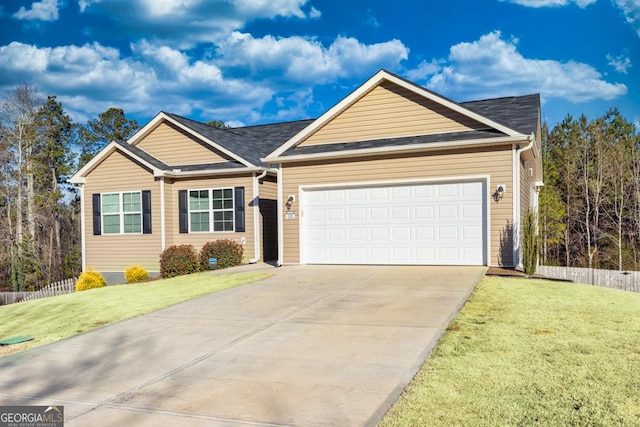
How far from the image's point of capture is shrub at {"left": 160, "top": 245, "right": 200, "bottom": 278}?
49.7 ft

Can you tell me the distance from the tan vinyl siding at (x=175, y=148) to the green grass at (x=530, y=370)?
12273 millimetres

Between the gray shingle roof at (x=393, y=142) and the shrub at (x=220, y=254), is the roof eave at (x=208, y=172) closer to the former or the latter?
the gray shingle roof at (x=393, y=142)

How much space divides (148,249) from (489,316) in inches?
515

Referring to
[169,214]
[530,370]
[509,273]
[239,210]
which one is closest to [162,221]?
[169,214]

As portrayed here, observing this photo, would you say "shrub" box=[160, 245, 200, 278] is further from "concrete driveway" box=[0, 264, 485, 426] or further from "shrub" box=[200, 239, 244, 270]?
"concrete driveway" box=[0, 264, 485, 426]

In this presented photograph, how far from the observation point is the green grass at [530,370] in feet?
12.6

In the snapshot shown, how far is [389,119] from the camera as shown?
14.0 metres

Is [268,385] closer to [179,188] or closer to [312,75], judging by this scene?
[179,188]

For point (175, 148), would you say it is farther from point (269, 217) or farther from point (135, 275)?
point (135, 275)

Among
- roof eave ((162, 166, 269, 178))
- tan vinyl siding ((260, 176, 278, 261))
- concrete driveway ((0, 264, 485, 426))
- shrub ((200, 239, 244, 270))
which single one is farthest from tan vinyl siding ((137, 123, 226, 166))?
concrete driveway ((0, 264, 485, 426))

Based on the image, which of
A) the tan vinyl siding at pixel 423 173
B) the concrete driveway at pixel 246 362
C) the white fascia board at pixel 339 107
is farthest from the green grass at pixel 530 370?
the white fascia board at pixel 339 107

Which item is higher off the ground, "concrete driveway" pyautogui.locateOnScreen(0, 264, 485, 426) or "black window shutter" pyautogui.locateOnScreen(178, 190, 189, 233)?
"black window shutter" pyautogui.locateOnScreen(178, 190, 189, 233)

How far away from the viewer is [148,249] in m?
17.3

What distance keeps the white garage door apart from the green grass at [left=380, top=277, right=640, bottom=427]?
4606mm
